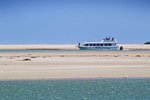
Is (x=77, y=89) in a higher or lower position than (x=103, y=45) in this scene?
lower

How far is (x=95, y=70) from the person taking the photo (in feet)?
76.4

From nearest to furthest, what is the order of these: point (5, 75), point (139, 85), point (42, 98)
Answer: point (42, 98) < point (139, 85) < point (5, 75)

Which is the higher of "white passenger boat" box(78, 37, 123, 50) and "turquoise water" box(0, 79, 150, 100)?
"white passenger boat" box(78, 37, 123, 50)

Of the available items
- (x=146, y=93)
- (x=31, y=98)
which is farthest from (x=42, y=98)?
(x=146, y=93)

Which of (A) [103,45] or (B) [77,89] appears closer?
(B) [77,89]

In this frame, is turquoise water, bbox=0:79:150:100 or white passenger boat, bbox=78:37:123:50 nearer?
turquoise water, bbox=0:79:150:100

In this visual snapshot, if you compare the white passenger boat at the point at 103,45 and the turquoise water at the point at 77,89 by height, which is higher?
the white passenger boat at the point at 103,45

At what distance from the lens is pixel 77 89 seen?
17219 mm

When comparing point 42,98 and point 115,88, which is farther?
point 115,88

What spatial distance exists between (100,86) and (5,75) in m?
7.12

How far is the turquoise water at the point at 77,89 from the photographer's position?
597 inches

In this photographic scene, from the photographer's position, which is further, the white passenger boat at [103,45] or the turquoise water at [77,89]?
the white passenger boat at [103,45]

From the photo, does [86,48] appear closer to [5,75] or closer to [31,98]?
[5,75]

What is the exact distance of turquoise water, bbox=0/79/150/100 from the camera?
49.8 ft
